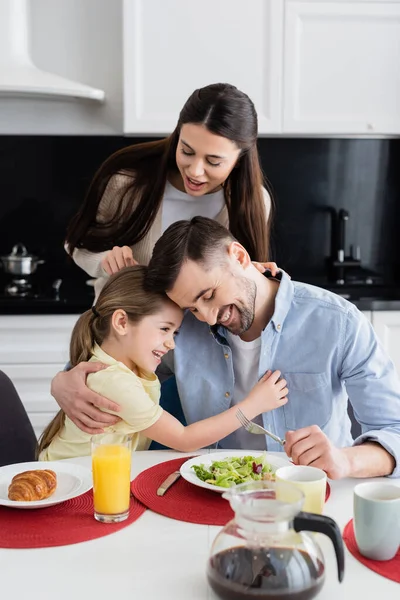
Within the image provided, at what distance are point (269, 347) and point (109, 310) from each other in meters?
0.39

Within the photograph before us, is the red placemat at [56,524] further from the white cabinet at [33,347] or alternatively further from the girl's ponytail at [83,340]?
the white cabinet at [33,347]

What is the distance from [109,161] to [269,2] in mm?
1430

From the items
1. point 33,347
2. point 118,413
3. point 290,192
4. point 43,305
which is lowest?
point 33,347

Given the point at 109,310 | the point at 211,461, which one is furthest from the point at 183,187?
the point at 211,461

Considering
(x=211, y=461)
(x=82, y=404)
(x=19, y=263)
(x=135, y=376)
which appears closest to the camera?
(x=211, y=461)

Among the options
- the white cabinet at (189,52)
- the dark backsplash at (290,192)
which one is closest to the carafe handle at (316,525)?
the white cabinet at (189,52)

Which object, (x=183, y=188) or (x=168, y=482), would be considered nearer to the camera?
(x=168, y=482)

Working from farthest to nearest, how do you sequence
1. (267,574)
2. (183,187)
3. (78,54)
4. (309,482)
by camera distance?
(78,54) → (183,187) → (309,482) → (267,574)

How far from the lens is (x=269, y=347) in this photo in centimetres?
187

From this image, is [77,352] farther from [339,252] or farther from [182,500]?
[339,252]

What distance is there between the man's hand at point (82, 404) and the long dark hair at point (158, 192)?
0.62 metres

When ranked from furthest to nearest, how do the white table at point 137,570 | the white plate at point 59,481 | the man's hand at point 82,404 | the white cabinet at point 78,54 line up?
the white cabinet at point 78,54 → the man's hand at point 82,404 → the white plate at point 59,481 → the white table at point 137,570

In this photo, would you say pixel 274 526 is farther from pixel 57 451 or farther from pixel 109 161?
pixel 109 161

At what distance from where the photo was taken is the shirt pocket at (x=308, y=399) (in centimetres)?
187
